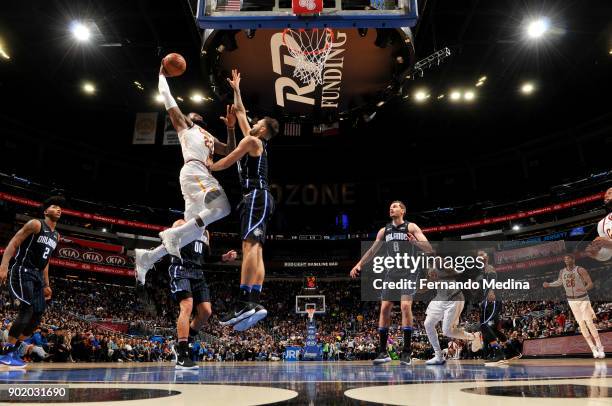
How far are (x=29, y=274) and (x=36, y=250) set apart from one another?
1.06ft

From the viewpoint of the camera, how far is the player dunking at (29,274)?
18.3 ft

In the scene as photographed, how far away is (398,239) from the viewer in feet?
22.1

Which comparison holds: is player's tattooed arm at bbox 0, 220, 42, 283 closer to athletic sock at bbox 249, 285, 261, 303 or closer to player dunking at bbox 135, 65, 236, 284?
player dunking at bbox 135, 65, 236, 284

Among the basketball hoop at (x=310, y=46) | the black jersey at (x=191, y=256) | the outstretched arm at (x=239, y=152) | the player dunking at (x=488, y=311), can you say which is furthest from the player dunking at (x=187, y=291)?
the basketball hoop at (x=310, y=46)

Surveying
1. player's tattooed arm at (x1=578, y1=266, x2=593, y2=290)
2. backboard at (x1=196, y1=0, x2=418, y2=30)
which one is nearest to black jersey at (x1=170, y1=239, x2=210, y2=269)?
backboard at (x1=196, y1=0, x2=418, y2=30)

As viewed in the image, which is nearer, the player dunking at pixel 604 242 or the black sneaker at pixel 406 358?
the player dunking at pixel 604 242

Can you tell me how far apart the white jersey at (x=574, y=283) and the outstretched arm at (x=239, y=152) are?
7.94 meters

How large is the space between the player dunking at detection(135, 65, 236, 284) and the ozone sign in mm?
5912

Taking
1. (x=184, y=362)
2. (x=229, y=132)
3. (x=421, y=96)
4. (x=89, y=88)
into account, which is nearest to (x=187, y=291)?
(x=184, y=362)

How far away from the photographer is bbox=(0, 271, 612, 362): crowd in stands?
44.3ft

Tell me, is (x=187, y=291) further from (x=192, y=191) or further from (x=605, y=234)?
(x=605, y=234)

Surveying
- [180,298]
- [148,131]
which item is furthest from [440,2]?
[148,131]

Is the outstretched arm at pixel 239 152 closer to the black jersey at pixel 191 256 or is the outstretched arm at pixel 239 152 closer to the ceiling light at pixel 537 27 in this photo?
the black jersey at pixel 191 256

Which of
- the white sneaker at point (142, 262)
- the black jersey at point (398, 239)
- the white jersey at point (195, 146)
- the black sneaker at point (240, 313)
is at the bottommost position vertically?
the black sneaker at point (240, 313)
